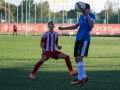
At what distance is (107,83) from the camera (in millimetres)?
11711

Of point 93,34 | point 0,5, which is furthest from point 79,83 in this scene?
point 0,5

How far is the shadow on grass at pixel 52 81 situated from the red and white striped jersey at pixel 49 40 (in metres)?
0.88

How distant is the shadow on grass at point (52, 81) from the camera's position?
10859 millimetres

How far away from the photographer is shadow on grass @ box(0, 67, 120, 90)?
1086 centimetres

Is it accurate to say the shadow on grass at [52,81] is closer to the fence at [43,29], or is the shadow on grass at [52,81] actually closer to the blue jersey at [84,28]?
the blue jersey at [84,28]

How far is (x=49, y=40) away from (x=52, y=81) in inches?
59.2

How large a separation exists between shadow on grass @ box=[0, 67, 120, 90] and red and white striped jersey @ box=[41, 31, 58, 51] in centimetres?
88

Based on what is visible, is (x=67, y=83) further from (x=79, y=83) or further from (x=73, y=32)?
(x=73, y=32)

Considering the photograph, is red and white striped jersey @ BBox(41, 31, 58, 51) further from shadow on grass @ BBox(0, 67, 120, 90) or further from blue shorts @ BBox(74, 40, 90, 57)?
blue shorts @ BBox(74, 40, 90, 57)

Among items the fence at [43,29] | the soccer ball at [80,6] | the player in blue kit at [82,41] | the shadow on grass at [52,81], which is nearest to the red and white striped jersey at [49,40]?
the shadow on grass at [52,81]

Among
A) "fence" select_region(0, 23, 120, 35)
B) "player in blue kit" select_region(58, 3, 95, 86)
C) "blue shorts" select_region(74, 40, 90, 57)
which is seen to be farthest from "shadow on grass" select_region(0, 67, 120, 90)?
"fence" select_region(0, 23, 120, 35)

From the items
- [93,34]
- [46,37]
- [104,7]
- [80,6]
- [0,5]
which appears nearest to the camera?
[80,6]

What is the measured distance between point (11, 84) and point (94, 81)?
2318 mm

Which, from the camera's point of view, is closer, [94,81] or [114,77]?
[94,81]
